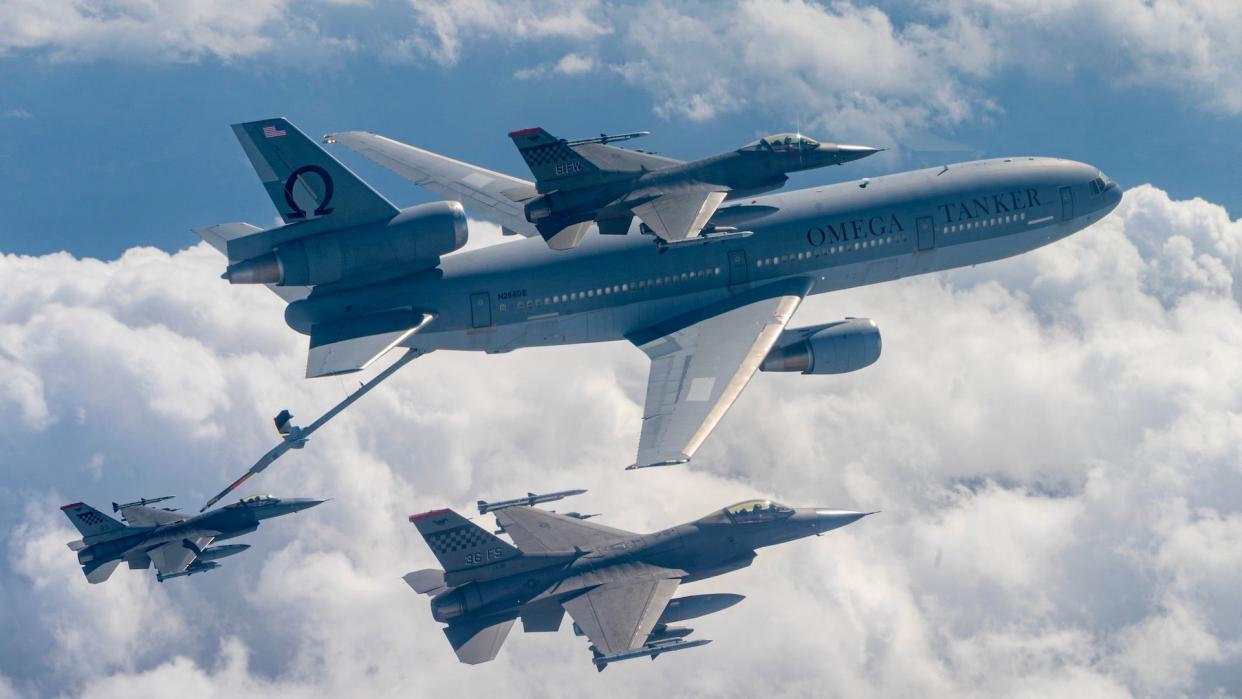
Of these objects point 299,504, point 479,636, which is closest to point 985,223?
point 479,636

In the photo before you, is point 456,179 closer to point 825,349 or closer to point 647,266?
point 647,266

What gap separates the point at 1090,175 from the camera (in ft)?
215

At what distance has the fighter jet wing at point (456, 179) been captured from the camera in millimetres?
62969

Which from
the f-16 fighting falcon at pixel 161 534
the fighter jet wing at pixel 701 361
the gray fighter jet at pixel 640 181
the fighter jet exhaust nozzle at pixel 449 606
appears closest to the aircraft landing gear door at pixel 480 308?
the gray fighter jet at pixel 640 181

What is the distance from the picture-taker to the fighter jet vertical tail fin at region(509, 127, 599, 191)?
5444 centimetres

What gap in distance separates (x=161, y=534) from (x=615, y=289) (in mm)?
40411

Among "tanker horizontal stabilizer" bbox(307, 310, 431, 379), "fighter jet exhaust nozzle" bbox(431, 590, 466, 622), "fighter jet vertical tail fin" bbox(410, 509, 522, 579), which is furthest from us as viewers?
"fighter jet vertical tail fin" bbox(410, 509, 522, 579)

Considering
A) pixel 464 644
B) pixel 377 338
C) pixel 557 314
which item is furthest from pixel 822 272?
pixel 464 644

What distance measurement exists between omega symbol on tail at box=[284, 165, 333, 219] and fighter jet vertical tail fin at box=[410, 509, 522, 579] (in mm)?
17486

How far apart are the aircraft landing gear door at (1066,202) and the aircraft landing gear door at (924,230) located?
31.3 feet

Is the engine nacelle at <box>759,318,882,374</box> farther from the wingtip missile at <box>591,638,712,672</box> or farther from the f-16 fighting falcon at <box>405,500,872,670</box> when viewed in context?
the wingtip missile at <box>591,638,712,672</box>

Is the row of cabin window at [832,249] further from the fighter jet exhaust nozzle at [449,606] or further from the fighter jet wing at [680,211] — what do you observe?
the fighter jet exhaust nozzle at [449,606]

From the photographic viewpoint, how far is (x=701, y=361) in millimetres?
54281

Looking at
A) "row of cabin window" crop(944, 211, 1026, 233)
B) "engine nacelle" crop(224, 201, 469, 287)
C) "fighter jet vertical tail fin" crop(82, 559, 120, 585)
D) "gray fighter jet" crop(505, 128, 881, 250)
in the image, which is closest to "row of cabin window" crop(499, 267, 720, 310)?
"gray fighter jet" crop(505, 128, 881, 250)
